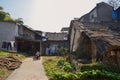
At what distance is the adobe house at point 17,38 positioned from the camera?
39.1m

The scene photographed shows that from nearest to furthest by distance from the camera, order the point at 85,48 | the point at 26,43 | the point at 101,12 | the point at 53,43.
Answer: the point at 85,48, the point at 101,12, the point at 26,43, the point at 53,43

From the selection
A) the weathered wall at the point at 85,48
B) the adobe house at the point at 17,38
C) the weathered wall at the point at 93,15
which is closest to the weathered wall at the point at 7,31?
the adobe house at the point at 17,38

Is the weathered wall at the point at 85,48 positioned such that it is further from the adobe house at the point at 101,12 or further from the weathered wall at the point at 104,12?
the weathered wall at the point at 104,12

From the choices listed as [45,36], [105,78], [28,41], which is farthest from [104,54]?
[45,36]

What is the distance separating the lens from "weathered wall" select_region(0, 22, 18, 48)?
3912 centimetres

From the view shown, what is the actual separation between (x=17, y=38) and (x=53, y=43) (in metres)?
8.35

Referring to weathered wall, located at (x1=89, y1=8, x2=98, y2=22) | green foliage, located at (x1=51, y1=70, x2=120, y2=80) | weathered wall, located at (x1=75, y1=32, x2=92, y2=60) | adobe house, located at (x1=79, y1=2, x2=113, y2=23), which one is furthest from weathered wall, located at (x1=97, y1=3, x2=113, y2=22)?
green foliage, located at (x1=51, y1=70, x2=120, y2=80)

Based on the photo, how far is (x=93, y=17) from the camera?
43156 millimetres

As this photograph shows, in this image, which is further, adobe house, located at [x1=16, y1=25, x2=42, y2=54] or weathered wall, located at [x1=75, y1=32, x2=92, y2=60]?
adobe house, located at [x1=16, y1=25, x2=42, y2=54]

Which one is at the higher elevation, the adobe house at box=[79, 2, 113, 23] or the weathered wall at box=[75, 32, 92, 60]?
the adobe house at box=[79, 2, 113, 23]

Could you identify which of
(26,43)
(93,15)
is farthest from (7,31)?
(93,15)

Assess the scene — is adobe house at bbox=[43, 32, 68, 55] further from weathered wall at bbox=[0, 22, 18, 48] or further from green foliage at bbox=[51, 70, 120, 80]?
green foliage at bbox=[51, 70, 120, 80]

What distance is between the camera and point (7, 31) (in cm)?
3988

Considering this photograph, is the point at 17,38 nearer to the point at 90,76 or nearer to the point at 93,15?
the point at 93,15
